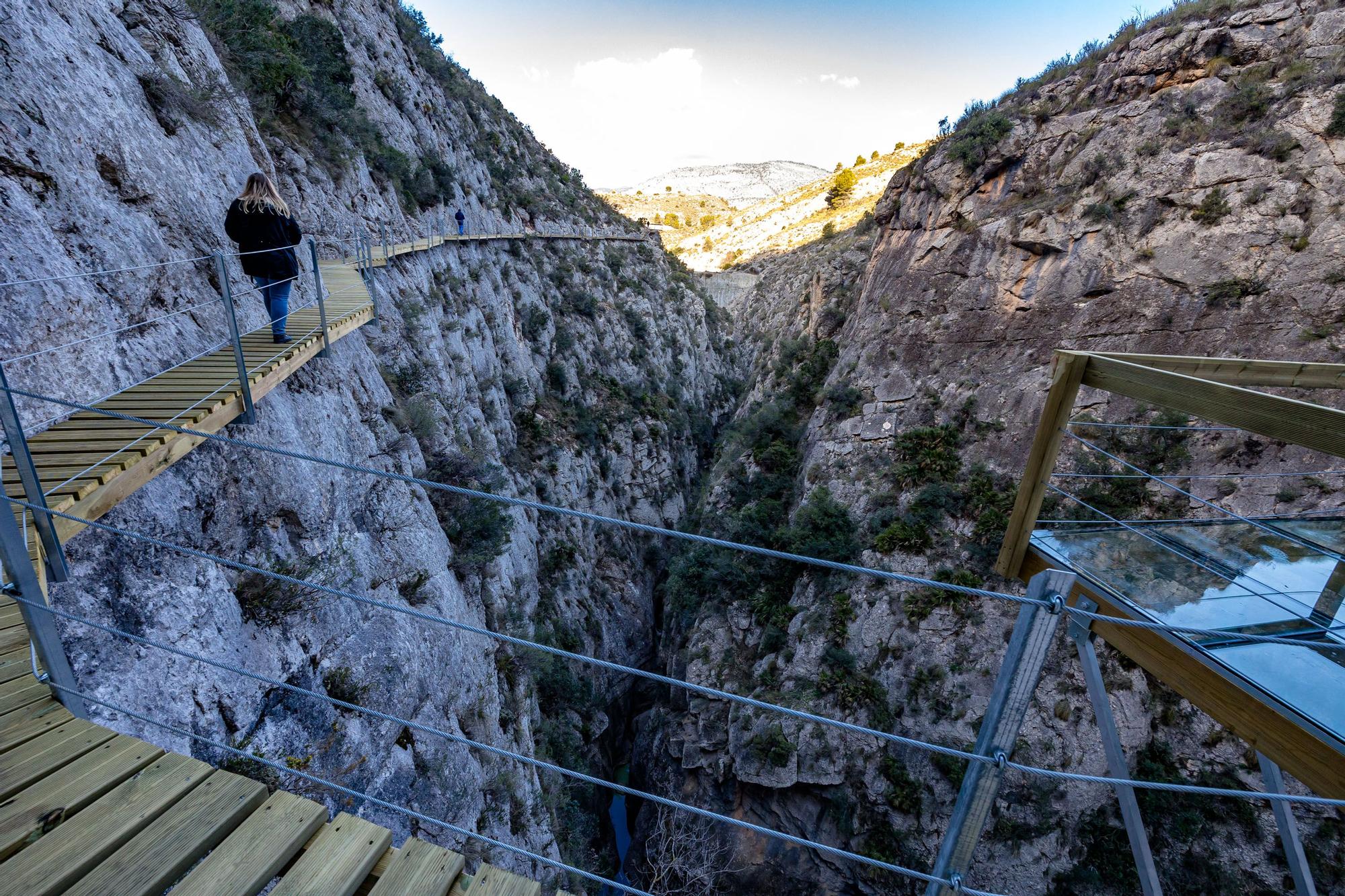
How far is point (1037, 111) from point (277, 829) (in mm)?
20060

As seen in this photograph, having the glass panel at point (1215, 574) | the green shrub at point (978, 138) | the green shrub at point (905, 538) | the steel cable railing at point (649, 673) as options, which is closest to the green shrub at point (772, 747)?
the green shrub at point (905, 538)

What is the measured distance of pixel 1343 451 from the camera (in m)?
2.31

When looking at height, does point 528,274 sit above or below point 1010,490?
above

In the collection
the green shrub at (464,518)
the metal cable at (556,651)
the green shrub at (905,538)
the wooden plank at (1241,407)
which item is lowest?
the green shrub at (905,538)

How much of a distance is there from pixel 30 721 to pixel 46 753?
32cm

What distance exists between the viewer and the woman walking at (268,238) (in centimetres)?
556

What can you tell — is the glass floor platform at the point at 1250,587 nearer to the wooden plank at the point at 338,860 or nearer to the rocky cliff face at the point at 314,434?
the wooden plank at the point at 338,860

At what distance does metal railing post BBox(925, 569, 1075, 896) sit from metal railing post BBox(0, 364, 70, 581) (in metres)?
3.97

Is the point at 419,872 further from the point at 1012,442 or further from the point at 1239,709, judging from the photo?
the point at 1012,442

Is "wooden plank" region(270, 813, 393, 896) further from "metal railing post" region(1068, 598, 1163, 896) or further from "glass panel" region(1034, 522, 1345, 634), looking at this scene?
"glass panel" region(1034, 522, 1345, 634)

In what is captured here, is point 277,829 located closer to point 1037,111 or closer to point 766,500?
point 766,500

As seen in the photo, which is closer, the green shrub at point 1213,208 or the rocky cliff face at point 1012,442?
the rocky cliff face at point 1012,442

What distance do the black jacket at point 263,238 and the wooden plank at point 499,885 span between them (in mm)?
5838

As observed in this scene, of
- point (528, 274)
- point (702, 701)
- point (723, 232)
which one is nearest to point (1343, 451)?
point (702, 701)
